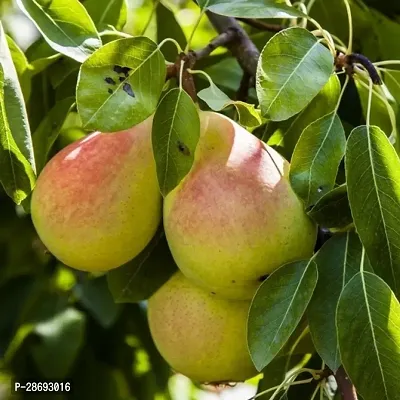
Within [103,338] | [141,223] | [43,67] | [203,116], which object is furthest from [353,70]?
[103,338]

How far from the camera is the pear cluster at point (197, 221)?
34.0 inches

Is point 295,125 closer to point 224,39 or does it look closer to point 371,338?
point 224,39

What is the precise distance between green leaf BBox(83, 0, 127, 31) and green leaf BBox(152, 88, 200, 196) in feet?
1.02

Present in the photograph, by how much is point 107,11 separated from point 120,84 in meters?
0.33

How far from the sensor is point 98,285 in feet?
5.16

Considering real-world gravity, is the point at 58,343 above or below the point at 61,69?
below

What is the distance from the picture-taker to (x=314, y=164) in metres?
0.88

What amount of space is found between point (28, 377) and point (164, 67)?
91 centimetres

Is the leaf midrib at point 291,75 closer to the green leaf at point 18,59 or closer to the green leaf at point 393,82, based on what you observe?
the green leaf at point 393,82

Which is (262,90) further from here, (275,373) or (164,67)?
(275,373)

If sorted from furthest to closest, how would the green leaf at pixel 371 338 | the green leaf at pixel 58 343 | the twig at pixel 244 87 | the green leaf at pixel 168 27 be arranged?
1. the green leaf at pixel 58 343
2. the green leaf at pixel 168 27
3. the twig at pixel 244 87
4. the green leaf at pixel 371 338

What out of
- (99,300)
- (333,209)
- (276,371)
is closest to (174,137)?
(333,209)

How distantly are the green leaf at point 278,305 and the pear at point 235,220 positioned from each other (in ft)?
0.08

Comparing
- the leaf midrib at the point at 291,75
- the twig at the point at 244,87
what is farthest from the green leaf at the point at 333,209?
the twig at the point at 244,87
